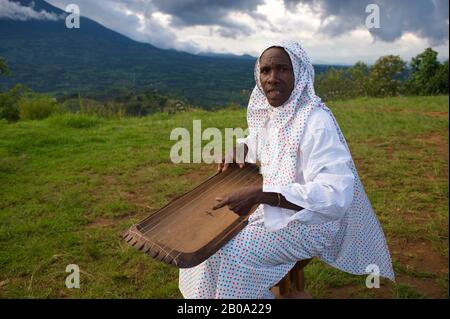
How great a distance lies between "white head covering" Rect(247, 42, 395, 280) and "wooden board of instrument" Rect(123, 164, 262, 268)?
0.27 m

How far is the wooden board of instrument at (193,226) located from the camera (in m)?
1.90

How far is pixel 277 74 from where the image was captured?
2.11 meters

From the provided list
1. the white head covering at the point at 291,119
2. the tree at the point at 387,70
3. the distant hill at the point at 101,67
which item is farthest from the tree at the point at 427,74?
the white head covering at the point at 291,119

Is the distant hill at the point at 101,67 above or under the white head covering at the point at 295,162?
above

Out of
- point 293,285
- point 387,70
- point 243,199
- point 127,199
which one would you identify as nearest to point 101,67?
point 387,70

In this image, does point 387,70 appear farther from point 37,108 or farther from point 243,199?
point 243,199

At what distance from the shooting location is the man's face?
82.5 inches

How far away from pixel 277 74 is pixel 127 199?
3105 millimetres

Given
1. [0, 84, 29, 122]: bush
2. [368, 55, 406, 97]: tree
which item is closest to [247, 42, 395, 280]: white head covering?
[0, 84, 29, 122]: bush

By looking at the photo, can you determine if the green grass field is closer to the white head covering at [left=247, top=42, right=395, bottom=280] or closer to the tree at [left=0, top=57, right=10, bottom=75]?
the white head covering at [left=247, top=42, right=395, bottom=280]

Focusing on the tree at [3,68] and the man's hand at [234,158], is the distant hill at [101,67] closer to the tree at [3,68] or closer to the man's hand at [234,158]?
the man's hand at [234,158]

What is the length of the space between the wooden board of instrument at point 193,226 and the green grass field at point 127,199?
924 mm
